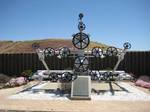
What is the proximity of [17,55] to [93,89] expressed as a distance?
12178mm

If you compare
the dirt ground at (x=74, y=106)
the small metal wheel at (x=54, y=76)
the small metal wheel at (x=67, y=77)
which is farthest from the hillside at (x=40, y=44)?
the dirt ground at (x=74, y=106)

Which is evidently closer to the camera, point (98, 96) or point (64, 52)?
point (98, 96)

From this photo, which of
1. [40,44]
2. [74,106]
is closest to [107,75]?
[74,106]

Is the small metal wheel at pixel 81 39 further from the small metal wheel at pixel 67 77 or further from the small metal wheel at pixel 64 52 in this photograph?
the small metal wheel at pixel 67 77

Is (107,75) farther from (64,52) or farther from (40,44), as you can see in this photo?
(40,44)

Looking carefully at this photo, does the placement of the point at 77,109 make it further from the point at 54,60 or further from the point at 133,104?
the point at 54,60

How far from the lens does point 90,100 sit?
16.4m

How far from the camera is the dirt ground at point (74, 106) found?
13892 mm

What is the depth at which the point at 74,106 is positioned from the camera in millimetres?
14773

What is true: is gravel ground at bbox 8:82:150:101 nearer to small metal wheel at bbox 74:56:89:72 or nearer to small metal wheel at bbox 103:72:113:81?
small metal wheel at bbox 74:56:89:72

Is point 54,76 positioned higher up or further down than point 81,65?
Result: further down

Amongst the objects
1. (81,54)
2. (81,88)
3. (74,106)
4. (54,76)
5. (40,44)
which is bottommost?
(74,106)

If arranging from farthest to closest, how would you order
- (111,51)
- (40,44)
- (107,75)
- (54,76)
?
1. (40,44)
2. (107,75)
3. (54,76)
4. (111,51)

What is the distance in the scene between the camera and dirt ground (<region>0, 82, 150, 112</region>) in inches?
547
